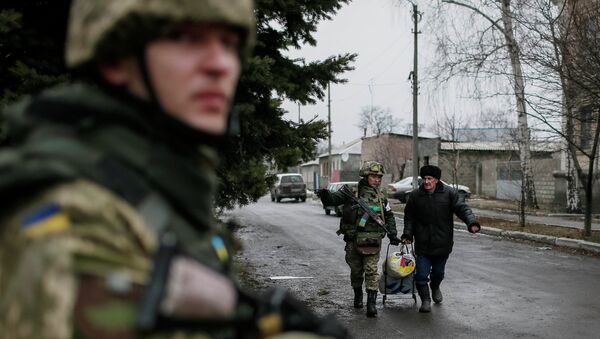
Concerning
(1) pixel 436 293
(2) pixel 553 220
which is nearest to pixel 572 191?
(2) pixel 553 220

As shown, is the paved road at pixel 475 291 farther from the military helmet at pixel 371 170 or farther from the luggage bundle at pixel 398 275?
the military helmet at pixel 371 170

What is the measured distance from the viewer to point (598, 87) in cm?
1259

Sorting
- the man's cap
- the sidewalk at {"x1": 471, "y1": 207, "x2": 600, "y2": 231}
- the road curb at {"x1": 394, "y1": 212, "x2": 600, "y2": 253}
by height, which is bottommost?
the road curb at {"x1": 394, "y1": 212, "x2": 600, "y2": 253}

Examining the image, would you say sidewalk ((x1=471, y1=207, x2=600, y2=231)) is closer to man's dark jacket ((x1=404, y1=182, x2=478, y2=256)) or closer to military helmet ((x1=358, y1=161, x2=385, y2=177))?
man's dark jacket ((x1=404, y1=182, x2=478, y2=256))

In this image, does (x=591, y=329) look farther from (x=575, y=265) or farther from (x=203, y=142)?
(x=203, y=142)

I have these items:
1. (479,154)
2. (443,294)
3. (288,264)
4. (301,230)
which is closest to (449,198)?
(443,294)

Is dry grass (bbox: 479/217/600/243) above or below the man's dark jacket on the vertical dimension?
below

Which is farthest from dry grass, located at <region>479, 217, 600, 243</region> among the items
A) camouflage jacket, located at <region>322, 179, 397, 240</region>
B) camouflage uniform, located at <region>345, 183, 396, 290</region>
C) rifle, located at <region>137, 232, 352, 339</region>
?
rifle, located at <region>137, 232, 352, 339</region>

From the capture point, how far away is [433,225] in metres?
8.50

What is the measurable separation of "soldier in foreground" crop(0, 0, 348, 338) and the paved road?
20.2ft

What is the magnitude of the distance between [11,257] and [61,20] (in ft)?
15.3

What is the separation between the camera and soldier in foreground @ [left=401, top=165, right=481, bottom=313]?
8453 mm

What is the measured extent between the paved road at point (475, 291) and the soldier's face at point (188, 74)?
619 centimetres

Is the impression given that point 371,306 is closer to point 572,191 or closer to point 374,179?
point 374,179
